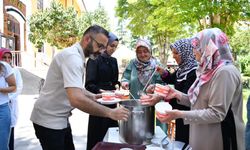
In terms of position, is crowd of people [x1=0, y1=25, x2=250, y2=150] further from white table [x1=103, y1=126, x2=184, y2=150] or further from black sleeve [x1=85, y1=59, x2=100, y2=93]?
black sleeve [x1=85, y1=59, x2=100, y2=93]

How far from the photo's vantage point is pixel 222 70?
5.69 ft

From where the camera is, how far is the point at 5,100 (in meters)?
3.12

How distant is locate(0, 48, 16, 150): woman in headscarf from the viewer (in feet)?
9.97

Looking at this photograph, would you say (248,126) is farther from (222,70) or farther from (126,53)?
(126,53)

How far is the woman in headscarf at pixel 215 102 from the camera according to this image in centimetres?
172

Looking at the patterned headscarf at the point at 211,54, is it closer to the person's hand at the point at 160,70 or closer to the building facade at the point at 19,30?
the person's hand at the point at 160,70

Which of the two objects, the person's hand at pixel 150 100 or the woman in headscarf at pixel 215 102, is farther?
the person's hand at pixel 150 100

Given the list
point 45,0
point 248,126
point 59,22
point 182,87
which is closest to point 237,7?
point 182,87

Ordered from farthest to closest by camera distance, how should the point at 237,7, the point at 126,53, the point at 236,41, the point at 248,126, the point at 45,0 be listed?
the point at 236,41 < the point at 45,0 < the point at 126,53 < the point at 237,7 < the point at 248,126

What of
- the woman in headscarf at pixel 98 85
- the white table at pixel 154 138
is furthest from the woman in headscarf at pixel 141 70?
the white table at pixel 154 138

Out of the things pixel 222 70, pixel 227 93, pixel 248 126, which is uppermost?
pixel 222 70

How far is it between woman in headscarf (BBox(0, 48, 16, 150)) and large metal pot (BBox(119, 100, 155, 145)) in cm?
167

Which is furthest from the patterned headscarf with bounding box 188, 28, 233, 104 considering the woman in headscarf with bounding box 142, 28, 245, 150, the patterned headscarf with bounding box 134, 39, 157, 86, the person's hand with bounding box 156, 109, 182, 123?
the patterned headscarf with bounding box 134, 39, 157, 86

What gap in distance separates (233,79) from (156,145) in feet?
2.15
